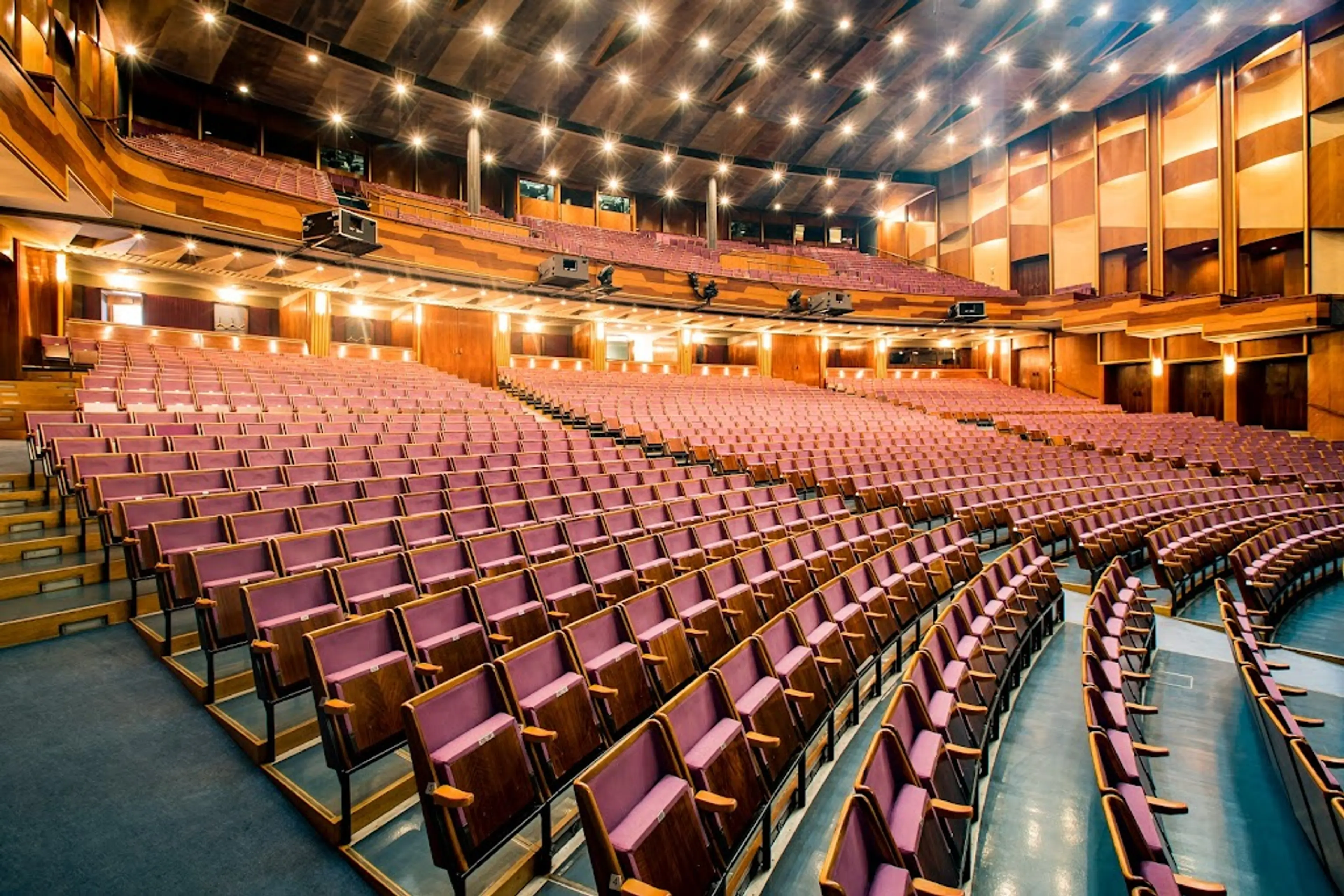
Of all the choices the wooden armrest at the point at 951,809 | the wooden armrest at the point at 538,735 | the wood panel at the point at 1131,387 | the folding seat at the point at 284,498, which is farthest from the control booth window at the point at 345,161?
the wood panel at the point at 1131,387

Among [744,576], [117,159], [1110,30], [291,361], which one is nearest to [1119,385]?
[1110,30]

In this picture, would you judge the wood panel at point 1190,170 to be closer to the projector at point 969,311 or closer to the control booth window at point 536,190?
the projector at point 969,311

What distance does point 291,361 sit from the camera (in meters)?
4.36

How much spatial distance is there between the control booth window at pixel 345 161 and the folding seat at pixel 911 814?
7.74m

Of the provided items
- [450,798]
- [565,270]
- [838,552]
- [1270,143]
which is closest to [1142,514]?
[838,552]

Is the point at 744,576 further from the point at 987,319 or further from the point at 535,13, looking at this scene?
the point at 987,319

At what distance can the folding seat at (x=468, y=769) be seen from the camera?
72cm

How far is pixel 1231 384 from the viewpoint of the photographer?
640cm

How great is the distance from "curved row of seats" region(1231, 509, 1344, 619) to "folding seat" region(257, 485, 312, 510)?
279cm

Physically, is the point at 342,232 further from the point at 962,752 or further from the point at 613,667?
the point at 962,752

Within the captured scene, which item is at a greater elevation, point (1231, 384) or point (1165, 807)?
point (1231, 384)

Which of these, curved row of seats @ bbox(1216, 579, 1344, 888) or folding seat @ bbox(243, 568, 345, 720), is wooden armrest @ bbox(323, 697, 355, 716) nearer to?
folding seat @ bbox(243, 568, 345, 720)

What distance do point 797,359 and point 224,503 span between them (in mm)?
7380

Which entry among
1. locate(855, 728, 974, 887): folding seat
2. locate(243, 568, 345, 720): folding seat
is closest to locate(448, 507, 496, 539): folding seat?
locate(243, 568, 345, 720): folding seat
